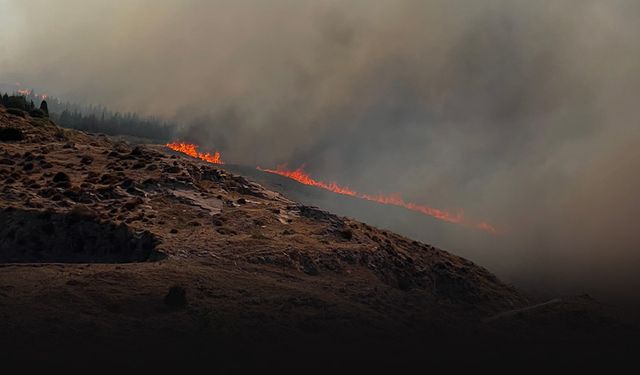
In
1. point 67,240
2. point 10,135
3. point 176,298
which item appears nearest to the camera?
point 176,298

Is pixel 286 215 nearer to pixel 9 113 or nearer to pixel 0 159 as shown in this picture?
pixel 0 159

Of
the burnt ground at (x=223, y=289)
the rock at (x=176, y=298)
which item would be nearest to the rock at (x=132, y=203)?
the burnt ground at (x=223, y=289)

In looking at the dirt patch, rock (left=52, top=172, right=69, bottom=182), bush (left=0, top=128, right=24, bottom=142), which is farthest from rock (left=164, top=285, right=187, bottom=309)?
bush (left=0, top=128, right=24, bottom=142)

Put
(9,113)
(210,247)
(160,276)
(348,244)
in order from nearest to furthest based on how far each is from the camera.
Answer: (160,276), (210,247), (348,244), (9,113)

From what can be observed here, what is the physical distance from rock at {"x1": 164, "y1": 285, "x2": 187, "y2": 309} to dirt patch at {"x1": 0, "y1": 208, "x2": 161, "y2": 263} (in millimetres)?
15059

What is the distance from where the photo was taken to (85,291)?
42.0 m

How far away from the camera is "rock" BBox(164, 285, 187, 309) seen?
4269 cm

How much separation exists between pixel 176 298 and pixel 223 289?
19.7 ft

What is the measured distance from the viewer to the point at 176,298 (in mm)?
42938

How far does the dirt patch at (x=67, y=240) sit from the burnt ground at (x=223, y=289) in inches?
5.8

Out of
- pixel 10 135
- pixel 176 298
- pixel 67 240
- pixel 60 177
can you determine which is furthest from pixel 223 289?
pixel 10 135

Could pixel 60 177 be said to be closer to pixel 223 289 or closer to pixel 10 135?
pixel 10 135

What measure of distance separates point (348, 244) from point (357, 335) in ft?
101

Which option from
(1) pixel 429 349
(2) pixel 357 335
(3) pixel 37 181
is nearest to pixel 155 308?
(2) pixel 357 335
